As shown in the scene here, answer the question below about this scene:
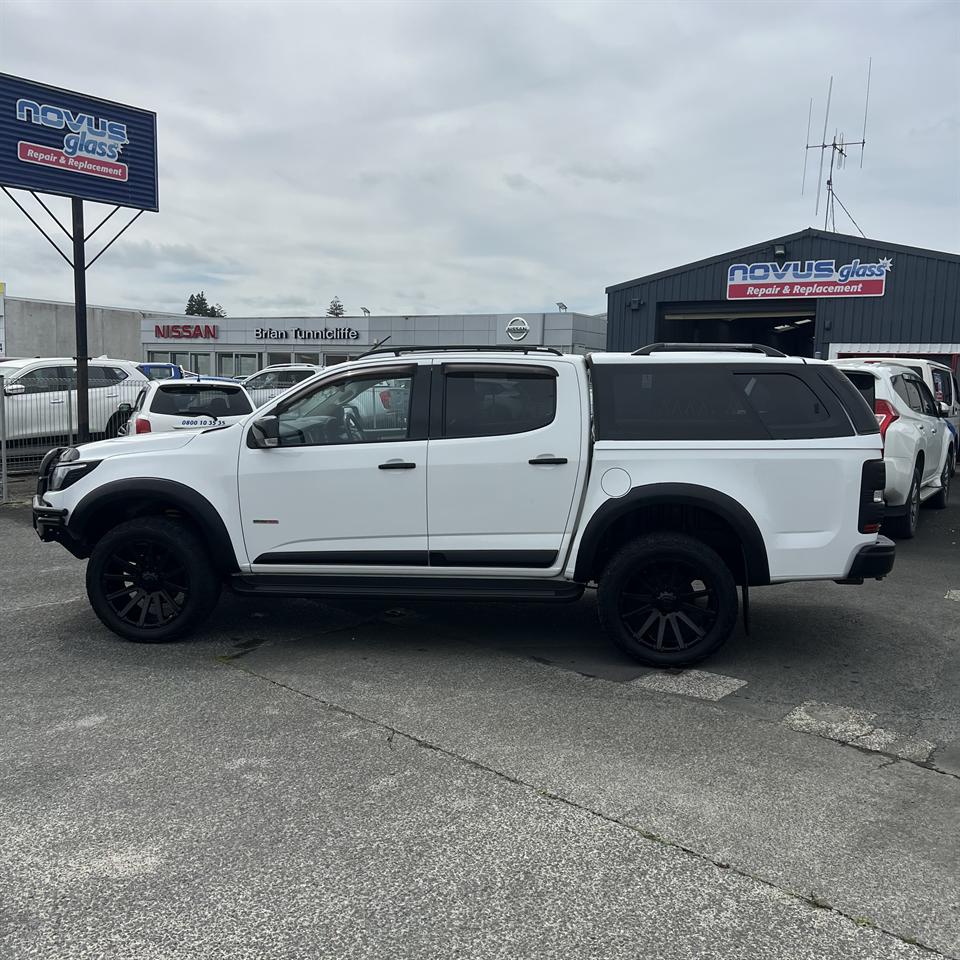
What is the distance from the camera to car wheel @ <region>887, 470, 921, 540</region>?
939 cm

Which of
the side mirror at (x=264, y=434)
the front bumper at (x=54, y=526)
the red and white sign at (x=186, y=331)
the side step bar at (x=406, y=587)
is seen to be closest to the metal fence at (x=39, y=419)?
the front bumper at (x=54, y=526)

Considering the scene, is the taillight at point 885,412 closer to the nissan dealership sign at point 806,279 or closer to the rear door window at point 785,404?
the rear door window at point 785,404

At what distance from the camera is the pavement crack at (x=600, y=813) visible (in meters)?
2.86

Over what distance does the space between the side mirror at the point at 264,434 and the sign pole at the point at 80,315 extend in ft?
30.5

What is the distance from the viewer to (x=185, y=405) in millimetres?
11789

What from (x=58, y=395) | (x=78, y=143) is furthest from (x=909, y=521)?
(x=78, y=143)

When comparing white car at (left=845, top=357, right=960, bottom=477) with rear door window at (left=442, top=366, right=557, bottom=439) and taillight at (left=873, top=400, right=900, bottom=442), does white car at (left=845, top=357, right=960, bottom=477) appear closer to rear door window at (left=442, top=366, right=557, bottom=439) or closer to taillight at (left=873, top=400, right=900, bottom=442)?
taillight at (left=873, top=400, right=900, bottom=442)

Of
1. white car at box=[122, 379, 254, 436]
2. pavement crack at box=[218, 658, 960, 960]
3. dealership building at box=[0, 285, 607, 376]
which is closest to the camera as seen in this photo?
pavement crack at box=[218, 658, 960, 960]

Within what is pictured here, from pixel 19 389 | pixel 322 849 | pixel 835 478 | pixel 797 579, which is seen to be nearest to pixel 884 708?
pixel 797 579

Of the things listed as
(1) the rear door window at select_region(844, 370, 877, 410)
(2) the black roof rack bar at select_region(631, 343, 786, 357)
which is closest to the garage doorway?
(1) the rear door window at select_region(844, 370, 877, 410)

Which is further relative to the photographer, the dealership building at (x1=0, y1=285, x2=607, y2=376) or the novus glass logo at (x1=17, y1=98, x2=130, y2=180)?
the dealership building at (x1=0, y1=285, x2=607, y2=376)

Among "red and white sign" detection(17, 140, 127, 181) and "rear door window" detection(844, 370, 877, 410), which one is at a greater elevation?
"red and white sign" detection(17, 140, 127, 181)

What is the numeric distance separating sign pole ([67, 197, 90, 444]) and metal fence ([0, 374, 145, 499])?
231mm

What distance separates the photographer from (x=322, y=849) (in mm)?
3238
